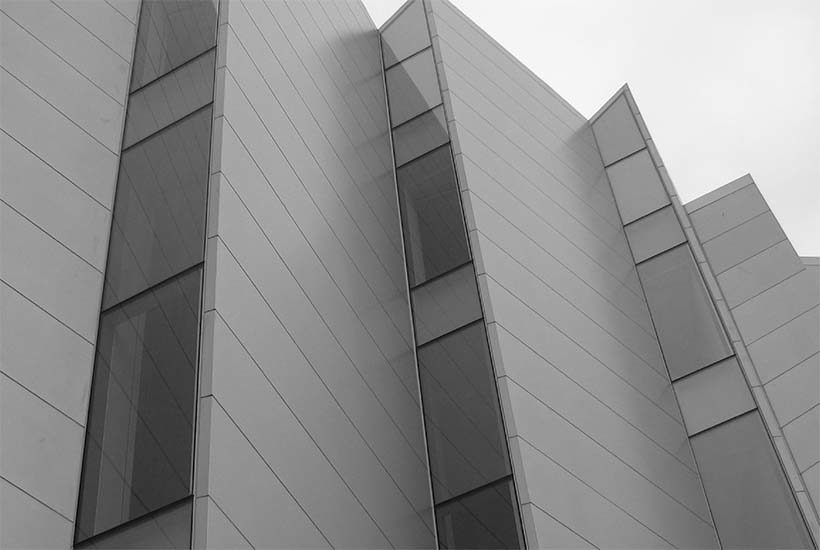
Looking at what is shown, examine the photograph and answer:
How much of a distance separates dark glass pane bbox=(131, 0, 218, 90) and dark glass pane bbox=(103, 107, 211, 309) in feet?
4.76

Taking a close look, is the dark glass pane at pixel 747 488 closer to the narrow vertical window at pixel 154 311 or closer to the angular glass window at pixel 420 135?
the angular glass window at pixel 420 135

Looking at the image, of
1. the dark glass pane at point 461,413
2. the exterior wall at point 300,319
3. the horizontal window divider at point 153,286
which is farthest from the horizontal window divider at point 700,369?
the horizontal window divider at point 153,286

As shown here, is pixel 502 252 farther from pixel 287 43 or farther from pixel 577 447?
pixel 287 43

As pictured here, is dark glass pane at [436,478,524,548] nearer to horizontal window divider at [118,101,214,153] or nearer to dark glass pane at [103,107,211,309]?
dark glass pane at [103,107,211,309]

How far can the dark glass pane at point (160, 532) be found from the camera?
7.88m

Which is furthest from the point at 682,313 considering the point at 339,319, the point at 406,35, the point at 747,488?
the point at 406,35

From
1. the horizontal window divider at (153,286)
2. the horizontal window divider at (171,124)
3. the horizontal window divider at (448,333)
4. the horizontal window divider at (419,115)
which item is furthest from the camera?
the horizontal window divider at (419,115)

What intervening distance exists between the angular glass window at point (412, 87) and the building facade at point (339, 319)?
7cm

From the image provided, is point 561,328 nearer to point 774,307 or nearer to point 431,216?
point 431,216

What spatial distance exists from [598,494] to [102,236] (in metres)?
6.52

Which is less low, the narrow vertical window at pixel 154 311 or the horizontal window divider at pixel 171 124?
the horizontal window divider at pixel 171 124

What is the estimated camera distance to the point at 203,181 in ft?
34.8

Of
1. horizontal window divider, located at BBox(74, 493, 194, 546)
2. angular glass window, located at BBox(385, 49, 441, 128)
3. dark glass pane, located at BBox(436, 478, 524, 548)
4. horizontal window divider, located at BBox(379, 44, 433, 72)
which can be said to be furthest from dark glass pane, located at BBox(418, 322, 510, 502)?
horizontal window divider, located at BBox(379, 44, 433, 72)

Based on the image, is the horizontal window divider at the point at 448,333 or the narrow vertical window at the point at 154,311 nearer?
the narrow vertical window at the point at 154,311
